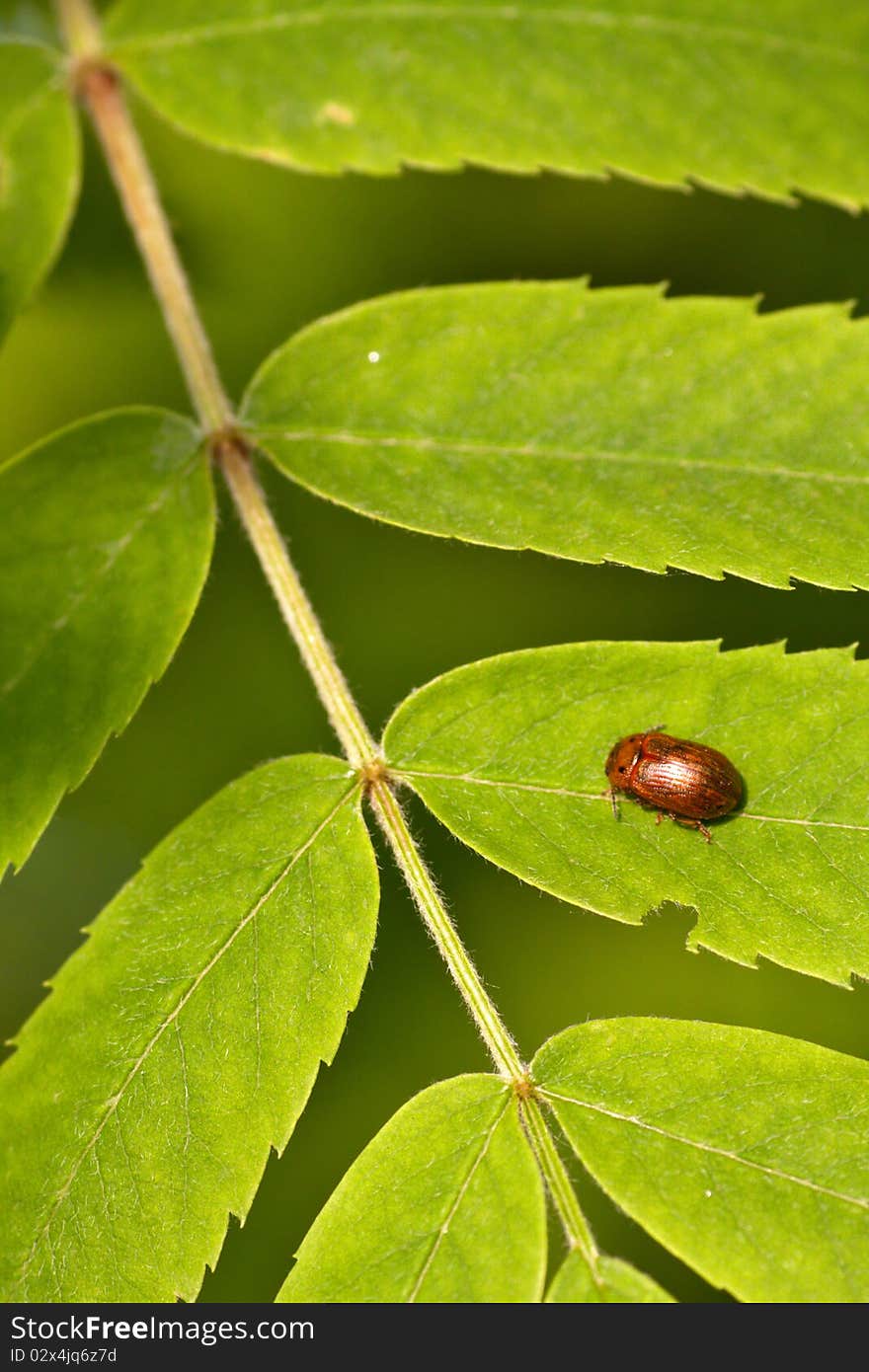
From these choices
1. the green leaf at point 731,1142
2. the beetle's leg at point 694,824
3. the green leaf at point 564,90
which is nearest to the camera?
the green leaf at point 731,1142

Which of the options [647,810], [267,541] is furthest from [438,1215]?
[267,541]

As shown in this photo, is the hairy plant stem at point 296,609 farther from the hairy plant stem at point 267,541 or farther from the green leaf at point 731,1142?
the green leaf at point 731,1142

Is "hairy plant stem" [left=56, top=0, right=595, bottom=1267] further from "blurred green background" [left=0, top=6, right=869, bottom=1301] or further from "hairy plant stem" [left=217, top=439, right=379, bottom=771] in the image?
"blurred green background" [left=0, top=6, right=869, bottom=1301]

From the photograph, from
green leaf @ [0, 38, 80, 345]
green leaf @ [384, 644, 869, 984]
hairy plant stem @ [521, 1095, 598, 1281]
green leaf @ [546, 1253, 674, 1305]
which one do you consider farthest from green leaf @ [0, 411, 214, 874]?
green leaf @ [546, 1253, 674, 1305]

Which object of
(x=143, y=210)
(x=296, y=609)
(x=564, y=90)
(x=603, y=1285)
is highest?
(x=143, y=210)

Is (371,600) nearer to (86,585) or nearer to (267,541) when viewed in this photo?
(267,541)

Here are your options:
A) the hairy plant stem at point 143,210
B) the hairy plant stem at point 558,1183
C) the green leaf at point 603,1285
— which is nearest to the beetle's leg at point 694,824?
the hairy plant stem at point 558,1183
